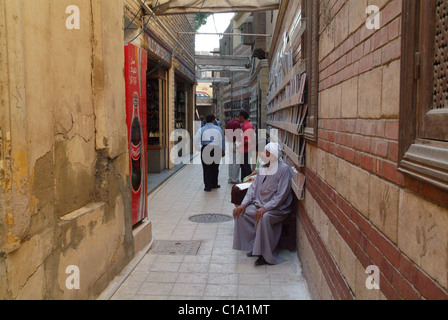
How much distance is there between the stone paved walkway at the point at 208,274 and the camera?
13.7 ft

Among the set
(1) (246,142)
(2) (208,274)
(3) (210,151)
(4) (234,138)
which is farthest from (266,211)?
(4) (234,138)

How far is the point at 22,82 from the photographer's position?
2.81 metres

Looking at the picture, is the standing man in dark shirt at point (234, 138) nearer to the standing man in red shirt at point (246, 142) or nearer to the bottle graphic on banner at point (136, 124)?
the standing man in red shirt at point (246, 142)

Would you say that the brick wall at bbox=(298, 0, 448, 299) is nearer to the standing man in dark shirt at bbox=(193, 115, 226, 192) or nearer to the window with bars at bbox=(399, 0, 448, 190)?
the window with bars at bbox=(399, 0, 448, 190)

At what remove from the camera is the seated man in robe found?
5008 millimetres

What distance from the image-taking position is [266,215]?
199 inches

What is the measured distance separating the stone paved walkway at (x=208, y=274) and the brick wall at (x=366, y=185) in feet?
2.81

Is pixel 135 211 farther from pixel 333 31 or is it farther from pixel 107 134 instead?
pixel 333 31

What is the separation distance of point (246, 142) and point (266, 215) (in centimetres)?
461

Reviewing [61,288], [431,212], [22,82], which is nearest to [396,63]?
[431,212]

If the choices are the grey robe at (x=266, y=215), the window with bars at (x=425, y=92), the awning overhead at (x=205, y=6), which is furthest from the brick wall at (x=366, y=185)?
the awning overhead at (x=205, y=6)

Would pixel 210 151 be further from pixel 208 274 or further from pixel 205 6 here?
pixel 208 274

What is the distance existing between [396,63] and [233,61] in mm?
20897

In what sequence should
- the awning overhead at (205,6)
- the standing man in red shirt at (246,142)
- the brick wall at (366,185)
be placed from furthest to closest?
the standing man in red shirt at (246,142) → the awning overhead at (205,6) → the brick wall at (366,185)
